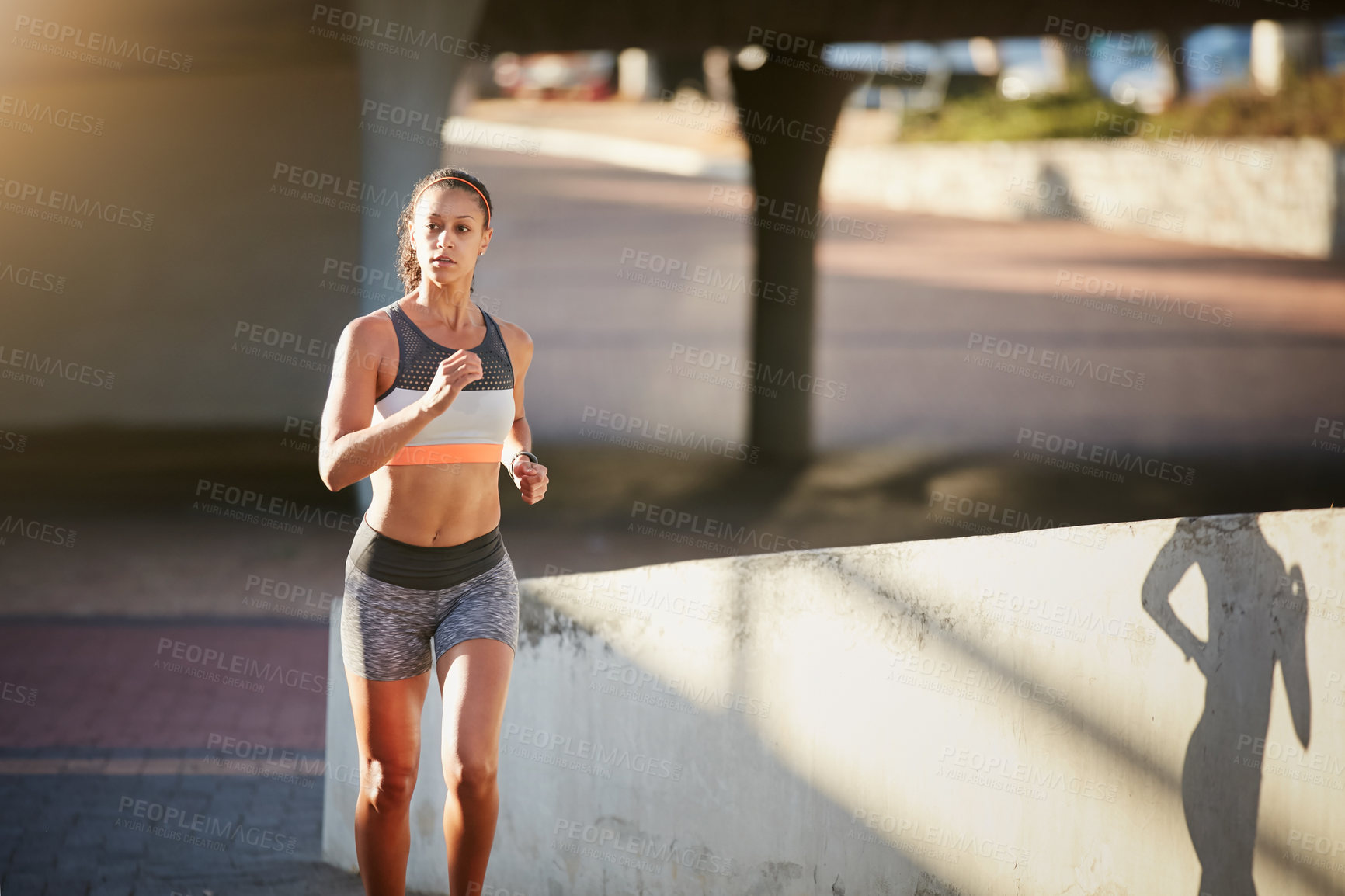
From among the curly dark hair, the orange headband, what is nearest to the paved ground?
the curly dark hair

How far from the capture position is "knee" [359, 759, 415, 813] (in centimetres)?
366

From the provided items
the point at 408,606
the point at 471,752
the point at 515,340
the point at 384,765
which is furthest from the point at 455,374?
the point at 384,765

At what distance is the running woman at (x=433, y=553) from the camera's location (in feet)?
11.5

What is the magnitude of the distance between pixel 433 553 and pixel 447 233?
93 centimetres

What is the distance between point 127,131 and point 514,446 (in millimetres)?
12898

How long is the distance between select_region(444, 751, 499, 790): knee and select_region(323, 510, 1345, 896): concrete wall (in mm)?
1503

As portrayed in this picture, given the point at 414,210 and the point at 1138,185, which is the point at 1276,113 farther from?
the point at 414,210

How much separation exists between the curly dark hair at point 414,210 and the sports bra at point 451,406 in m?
0.28

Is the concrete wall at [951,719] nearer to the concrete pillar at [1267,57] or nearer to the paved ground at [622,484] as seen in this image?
the paved ground at [622,484]

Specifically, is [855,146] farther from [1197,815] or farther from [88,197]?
[1197,815]

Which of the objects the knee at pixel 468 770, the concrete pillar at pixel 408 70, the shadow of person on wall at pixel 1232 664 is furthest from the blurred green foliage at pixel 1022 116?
the knee at pixel 468 770

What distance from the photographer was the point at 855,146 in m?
40.2

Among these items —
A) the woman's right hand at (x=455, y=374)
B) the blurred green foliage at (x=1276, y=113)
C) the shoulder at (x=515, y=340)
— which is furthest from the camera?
the blurred green foliage at (x=1276, y=113)

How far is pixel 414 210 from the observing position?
3695 millimetres
